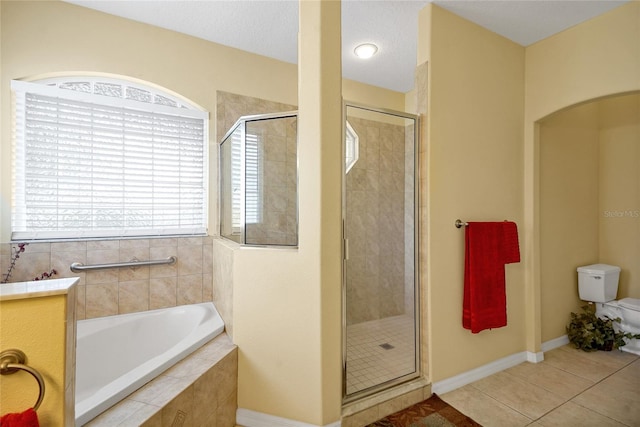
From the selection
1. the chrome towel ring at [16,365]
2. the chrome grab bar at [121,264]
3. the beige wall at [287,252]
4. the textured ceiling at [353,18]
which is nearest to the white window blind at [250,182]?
the beige wall at [287,252]

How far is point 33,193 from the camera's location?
1.94m

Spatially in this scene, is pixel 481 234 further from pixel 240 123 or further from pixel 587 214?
pixel 240 123

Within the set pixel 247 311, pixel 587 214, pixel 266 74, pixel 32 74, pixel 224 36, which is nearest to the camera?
pixel 247 311

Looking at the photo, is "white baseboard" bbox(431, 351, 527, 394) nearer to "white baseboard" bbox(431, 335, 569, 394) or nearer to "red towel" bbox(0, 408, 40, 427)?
"white baseboard" bbox(431, 335, 569, 394)

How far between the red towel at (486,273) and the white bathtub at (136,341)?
5.92 feet

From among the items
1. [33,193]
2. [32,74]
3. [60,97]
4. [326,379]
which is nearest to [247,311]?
[326,379]

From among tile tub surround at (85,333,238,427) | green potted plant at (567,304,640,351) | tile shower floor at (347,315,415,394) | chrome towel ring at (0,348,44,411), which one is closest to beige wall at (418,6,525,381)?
tile shower floor at (347,315,415,394)

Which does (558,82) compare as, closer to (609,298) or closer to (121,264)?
(609,298)

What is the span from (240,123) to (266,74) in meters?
0.94

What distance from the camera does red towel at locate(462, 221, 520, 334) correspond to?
2.07 meters

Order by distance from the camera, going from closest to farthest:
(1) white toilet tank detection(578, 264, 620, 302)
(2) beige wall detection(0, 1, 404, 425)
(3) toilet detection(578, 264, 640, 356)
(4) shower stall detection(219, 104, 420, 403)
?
(2) beige wall detection(0, 1, 404, 425) < (4) shower stall detection(219, 104, 420, 403) < (3) toilet detection(578, 264, 640, 356) < (1) white toilet tank detection(578, 264, 620, 302)

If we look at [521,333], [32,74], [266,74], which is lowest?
[521,333]

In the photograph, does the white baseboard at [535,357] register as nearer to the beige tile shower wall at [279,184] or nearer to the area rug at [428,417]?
the area rug at [428,417]

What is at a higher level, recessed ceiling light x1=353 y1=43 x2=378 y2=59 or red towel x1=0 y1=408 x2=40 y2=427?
recessed ceiling light x1=353 y1=43 x2=378 y2=59
